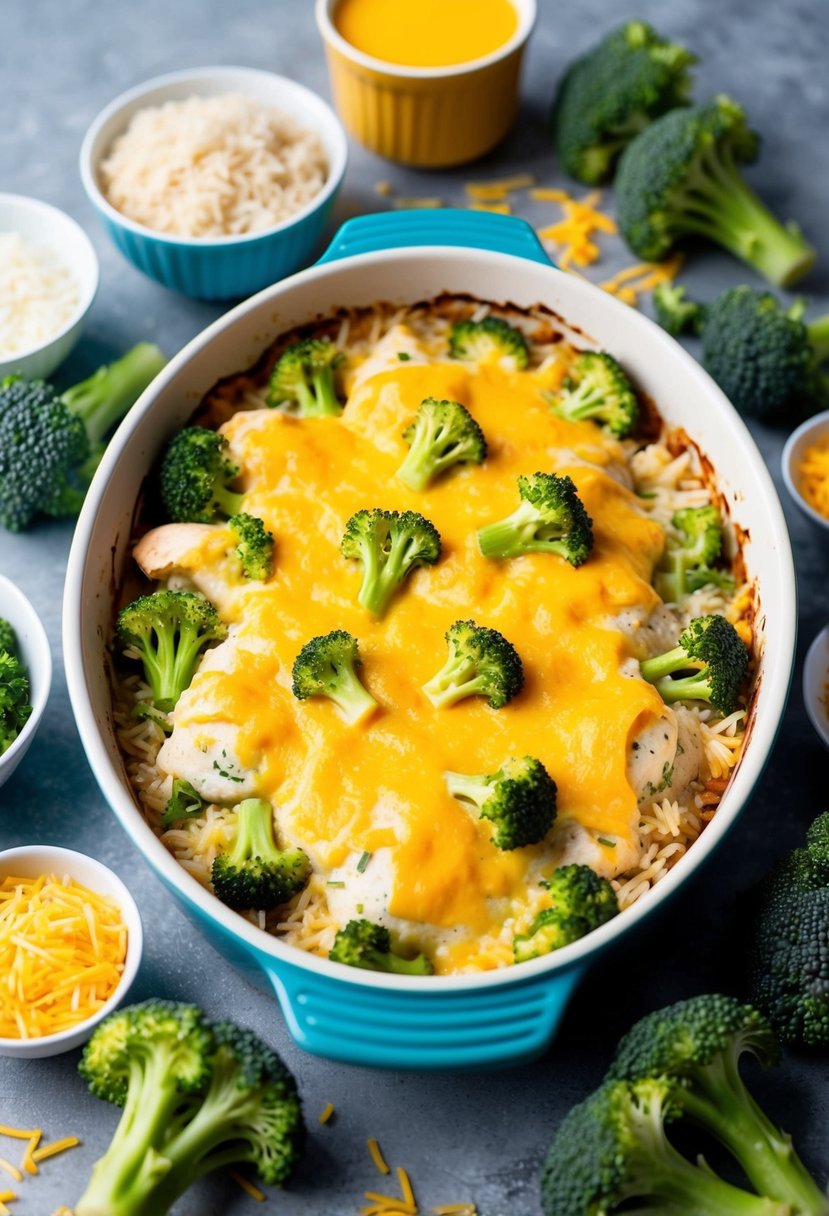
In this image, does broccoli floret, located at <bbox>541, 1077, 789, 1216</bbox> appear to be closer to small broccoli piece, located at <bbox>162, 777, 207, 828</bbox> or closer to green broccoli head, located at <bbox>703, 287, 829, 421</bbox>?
small broccoli piece, located at <bbox>162, 777, 207, 828</bbox>

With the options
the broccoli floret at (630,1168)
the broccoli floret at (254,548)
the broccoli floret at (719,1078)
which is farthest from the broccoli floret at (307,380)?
the broccoli floret at (630,1168)

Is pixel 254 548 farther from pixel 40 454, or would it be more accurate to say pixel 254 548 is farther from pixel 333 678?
pixel 40 454

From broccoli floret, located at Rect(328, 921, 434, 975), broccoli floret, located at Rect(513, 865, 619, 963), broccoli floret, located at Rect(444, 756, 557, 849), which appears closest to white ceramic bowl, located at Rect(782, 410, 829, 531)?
broccoli floret, located at Rect(444, 756, 557, 849)

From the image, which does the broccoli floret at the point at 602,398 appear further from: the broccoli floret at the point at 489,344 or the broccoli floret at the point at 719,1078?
the broccoli floret at the point at 719,1078

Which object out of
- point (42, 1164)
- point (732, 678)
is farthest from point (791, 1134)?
point (42, 1164)

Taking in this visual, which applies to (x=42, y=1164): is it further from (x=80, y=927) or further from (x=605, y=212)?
(x=605, y=212)
